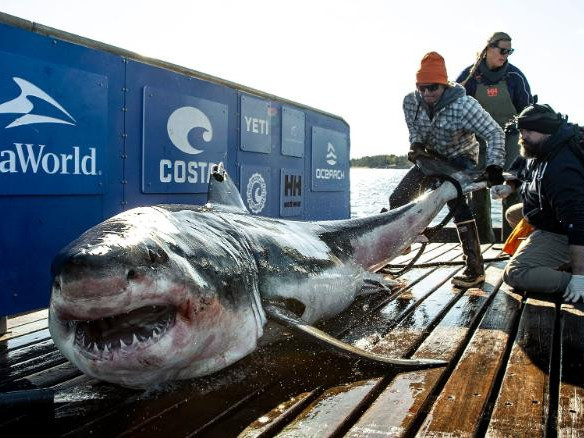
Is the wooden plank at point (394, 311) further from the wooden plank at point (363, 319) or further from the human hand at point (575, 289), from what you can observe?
the human hand at point (575, 289)

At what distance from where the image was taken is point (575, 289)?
4270 millimetres

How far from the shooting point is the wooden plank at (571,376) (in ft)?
7.33

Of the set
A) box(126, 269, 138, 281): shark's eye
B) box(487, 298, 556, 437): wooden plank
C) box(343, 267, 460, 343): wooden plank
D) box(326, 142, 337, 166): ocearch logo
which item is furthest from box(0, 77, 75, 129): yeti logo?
box(326, 142, 337, 166): ocearch logo

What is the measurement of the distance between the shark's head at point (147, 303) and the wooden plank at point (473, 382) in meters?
0.96

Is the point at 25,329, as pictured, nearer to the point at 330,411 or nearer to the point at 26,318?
the point at 26,318

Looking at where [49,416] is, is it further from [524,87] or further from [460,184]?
[524,87]

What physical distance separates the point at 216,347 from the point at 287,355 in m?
0.67

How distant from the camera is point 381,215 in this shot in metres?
4.77

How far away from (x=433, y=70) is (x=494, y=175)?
45.5 inches

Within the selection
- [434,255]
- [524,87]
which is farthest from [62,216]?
[524,87]

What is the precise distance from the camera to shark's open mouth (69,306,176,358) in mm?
2119

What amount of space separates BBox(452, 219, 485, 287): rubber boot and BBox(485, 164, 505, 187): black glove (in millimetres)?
455

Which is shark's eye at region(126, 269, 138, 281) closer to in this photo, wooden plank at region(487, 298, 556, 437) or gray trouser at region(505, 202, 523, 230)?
wooden plank at region(487, 298, 556, 437)

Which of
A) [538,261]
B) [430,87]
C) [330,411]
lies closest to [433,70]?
[430,87]
